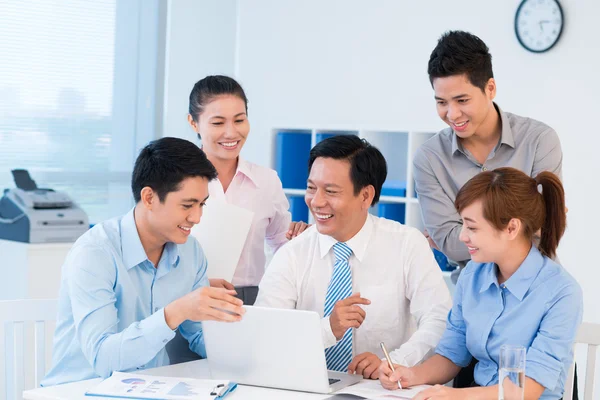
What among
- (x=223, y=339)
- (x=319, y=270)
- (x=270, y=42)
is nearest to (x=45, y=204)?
(x=270, y=42)

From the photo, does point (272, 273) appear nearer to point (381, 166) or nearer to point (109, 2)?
point (381, 166)

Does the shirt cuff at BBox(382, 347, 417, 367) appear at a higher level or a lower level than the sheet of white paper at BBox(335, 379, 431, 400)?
higher

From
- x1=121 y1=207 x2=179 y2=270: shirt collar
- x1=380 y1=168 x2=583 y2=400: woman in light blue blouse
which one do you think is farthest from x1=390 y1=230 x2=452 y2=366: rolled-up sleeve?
x1=121 y1=207 x2=179 y2=270: shirt collar

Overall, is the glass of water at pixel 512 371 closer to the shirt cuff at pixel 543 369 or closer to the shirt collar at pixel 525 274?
the shirt cuff at pixel 543 369

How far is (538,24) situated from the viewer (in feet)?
14.2

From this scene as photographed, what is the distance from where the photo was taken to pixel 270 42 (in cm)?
550

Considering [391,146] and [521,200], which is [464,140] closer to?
[521,200]

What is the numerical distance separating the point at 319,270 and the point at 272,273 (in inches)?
5.7

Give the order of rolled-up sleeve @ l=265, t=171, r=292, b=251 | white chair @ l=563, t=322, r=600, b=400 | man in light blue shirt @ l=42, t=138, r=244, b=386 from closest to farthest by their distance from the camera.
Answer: man in light blue shirt @ l=42, t=138, r=244, b=386, white chair @ l=563, t=322, r=600, b=400, rolled-up sleeve @ l=265, t=171, r=292, b=251

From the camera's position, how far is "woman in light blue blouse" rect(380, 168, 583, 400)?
2031 mm

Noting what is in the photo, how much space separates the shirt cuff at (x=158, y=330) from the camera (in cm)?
211

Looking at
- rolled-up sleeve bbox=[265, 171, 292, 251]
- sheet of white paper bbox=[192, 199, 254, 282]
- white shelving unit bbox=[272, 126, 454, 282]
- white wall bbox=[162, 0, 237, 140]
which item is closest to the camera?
sheet of white paper bbox=[192, 199, 254, 282]

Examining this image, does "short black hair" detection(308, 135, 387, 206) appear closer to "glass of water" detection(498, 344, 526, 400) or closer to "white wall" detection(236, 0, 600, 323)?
"glass of water" detection(498, 344, 526, 400)

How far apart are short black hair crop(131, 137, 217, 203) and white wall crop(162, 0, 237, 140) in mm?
3223
